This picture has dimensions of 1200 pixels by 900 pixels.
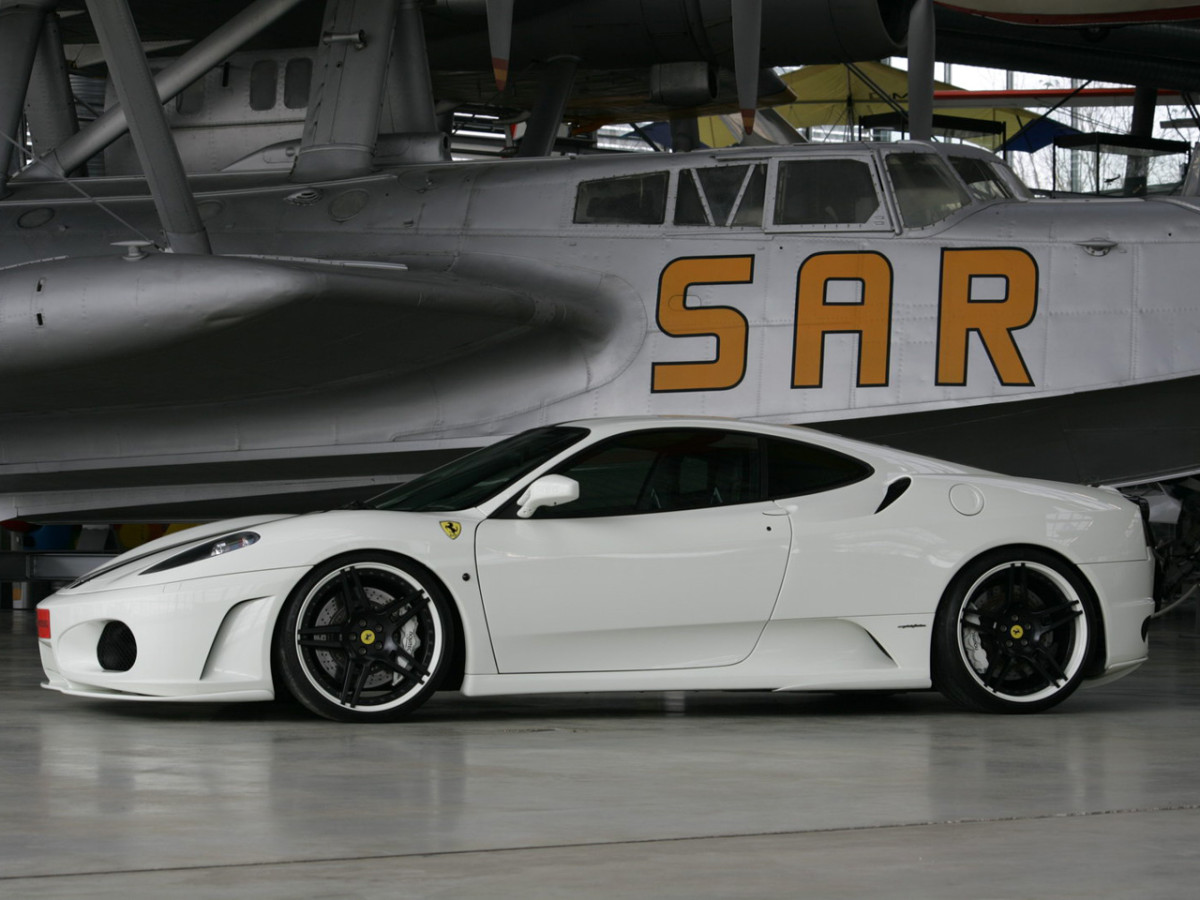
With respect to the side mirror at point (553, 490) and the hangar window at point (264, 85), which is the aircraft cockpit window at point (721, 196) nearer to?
the hangar window at point (264, 85)

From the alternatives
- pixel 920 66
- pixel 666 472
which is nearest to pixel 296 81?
pixel 920 66

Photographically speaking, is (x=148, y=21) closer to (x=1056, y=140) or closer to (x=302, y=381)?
(x=302, y=381)

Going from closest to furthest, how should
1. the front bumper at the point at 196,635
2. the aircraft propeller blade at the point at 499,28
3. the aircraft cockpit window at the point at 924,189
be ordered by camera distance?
the front bumper at the point at 196,635
the aircraft cockpit window at the point at 924,189
the aircraft propeller blade at the point at 499,28

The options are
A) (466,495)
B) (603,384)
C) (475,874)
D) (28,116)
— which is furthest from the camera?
(28,116)

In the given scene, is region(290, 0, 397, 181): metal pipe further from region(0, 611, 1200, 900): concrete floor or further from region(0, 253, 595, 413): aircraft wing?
region(0, 611, 1200, 900): concrete floor

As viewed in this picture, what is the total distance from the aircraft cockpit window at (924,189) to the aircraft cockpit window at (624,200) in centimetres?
153

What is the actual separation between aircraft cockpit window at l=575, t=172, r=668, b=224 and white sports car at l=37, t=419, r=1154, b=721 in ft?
12.6

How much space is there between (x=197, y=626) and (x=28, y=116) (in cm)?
866

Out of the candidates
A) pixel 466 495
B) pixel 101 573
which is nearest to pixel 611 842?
pixel 466 495

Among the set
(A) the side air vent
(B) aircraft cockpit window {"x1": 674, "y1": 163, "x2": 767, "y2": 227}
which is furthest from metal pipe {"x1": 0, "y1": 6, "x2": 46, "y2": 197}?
(A) the side air vent

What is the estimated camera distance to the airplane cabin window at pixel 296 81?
41.6ft

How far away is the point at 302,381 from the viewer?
34.0 feet

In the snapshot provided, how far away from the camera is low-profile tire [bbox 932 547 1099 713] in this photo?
21.6 feet

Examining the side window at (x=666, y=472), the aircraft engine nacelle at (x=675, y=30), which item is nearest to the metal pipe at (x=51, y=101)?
the aircraft engine nacelle at (x=675, y=30)
